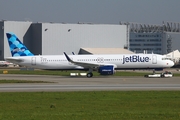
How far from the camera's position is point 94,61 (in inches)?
2584

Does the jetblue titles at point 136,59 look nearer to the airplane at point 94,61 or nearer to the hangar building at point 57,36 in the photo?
the airplane at point 94,61

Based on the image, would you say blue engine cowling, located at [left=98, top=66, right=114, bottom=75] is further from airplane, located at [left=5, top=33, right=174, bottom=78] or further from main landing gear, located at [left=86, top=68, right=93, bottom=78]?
main landing gear, located at [left=86, top=68, right=93, bottom=78]

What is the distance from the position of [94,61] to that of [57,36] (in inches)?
2375


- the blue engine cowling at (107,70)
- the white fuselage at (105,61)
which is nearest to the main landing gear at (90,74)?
the white fuselage at (105,61)

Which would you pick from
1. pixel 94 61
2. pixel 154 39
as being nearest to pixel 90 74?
pixel 94 61

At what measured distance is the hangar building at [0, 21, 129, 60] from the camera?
123m
